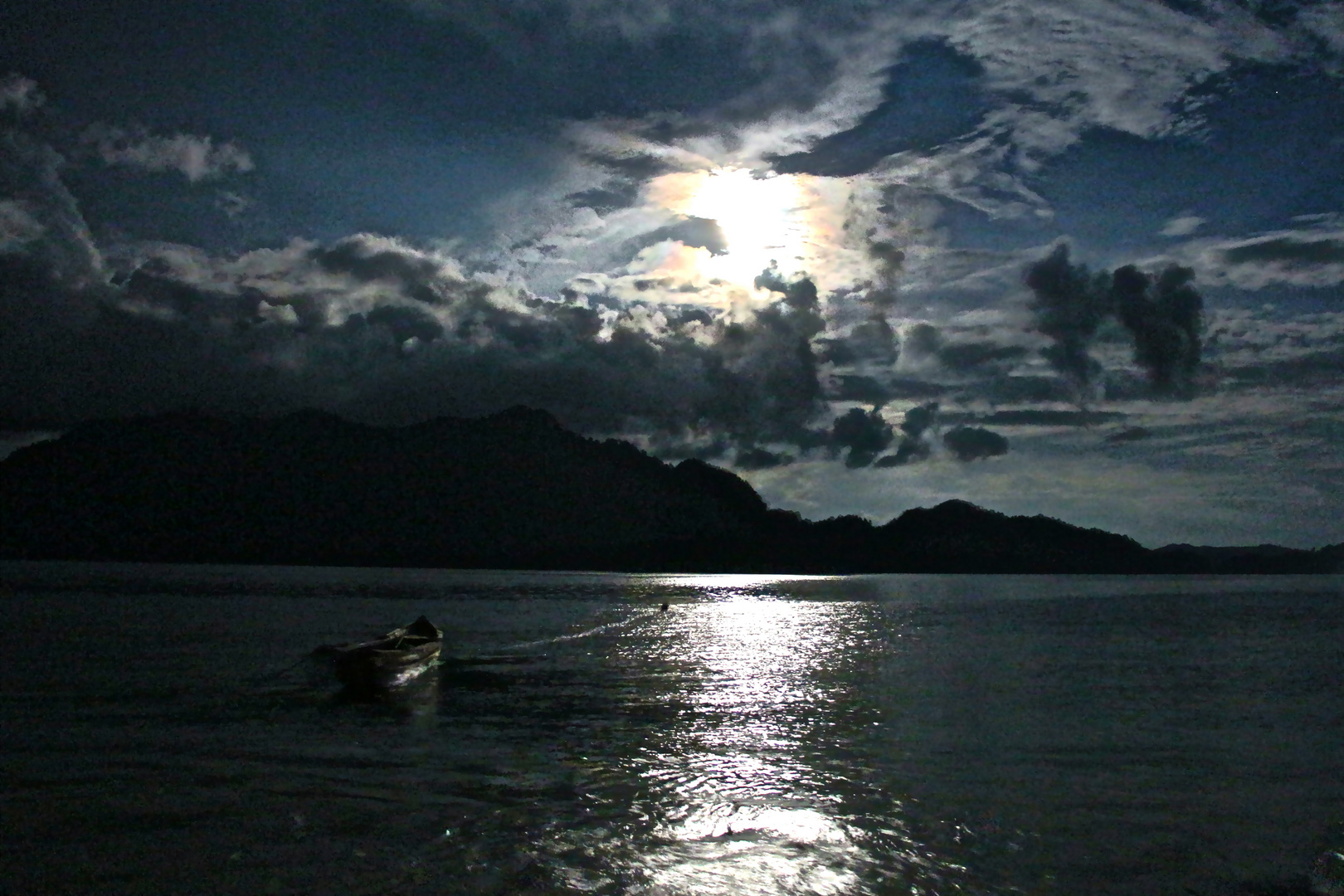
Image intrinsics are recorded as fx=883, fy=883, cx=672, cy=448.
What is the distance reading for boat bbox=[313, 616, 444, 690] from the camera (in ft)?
152

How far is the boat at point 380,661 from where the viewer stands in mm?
46250

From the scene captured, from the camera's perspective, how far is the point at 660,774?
2853cm

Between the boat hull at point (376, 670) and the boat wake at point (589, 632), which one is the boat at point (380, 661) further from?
the boat wake at point (589, 632)

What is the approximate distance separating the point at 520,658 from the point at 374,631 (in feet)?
80.6

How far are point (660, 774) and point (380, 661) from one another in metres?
24.1

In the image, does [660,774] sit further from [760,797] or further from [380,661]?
[380,661]

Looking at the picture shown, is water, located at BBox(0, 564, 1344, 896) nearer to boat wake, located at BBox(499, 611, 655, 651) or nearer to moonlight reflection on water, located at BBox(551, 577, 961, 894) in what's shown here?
moonlight reflection on water, located at BBox(551, 577, 961, 894)

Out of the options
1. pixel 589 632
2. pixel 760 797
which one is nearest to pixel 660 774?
pixel 760 797

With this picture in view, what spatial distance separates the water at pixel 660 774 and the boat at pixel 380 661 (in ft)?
4.93

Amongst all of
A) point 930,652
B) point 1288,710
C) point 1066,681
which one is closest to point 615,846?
point 1288,710

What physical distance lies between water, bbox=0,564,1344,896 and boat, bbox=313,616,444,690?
4.93 feet

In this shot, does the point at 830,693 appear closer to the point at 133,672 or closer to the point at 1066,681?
the point at 1066,681

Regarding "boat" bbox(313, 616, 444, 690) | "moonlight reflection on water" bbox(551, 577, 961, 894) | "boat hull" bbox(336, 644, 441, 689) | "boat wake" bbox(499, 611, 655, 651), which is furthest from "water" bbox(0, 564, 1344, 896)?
"boat wake" bbox(499, 611, 655, 651)

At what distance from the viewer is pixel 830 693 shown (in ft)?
167
